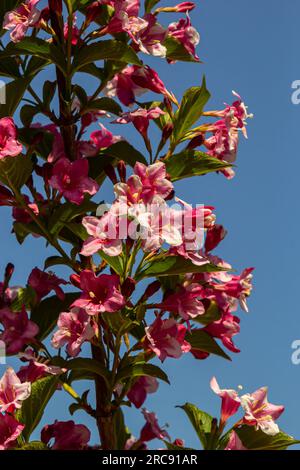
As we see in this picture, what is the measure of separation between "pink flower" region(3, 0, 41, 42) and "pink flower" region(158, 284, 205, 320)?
1.48m

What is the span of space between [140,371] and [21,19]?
1.88 meters

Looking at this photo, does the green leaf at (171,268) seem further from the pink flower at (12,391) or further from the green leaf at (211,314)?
the pink flower at (12,391)

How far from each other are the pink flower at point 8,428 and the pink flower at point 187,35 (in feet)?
6.89

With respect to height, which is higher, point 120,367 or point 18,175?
point 18,175

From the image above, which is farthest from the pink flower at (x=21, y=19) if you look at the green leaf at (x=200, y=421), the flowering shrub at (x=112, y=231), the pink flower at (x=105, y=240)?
the green leaf at (x=200, y=421)

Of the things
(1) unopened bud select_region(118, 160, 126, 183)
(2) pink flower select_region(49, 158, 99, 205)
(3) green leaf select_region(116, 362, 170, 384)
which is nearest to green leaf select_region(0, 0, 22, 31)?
(2) pink flower select_region(49, 158, 99, 205)

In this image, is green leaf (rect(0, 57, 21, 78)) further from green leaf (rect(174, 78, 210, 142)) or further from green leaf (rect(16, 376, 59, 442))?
green leaf (rect(16, 376, 59, 442))

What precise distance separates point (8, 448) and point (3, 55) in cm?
188

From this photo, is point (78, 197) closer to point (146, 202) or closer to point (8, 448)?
point (146, 202)

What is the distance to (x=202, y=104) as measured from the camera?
385 cm

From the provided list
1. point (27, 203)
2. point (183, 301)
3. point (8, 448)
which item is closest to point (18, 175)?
point (27, 203)

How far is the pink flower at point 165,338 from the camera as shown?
11.4ft
